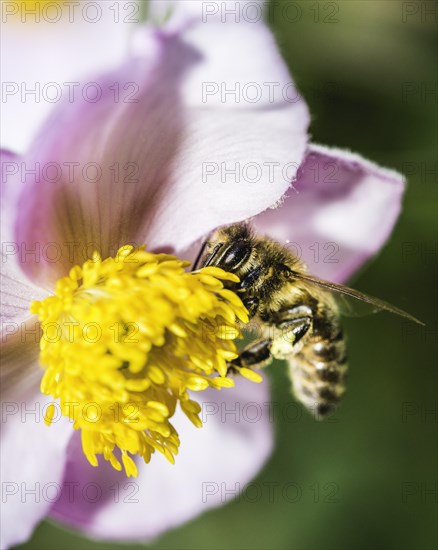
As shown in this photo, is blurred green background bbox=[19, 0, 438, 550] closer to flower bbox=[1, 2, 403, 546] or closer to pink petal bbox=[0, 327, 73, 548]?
flower bbox=[1, 2, 403, 546]

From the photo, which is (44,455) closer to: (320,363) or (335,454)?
(320,363)

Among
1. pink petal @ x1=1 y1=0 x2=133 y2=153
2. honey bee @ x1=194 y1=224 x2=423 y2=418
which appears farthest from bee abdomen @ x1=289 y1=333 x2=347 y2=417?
pink petal @ x1=1 y1=0 x2=133 y2=153

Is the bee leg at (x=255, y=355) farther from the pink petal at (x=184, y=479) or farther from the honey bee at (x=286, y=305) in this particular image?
the pink petal at (x=184, y=479)

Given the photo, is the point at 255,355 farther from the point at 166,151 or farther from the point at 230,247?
the point at 166,151

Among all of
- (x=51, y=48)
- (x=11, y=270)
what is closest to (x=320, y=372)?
(x=11, y=270)

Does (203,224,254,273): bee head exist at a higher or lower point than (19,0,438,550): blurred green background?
higher

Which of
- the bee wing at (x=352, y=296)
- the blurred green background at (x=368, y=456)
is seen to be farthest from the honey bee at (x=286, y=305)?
the blurred green background at (x=368, y=456)

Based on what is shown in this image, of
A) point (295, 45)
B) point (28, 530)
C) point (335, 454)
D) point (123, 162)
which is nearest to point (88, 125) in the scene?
point (123, 162)
